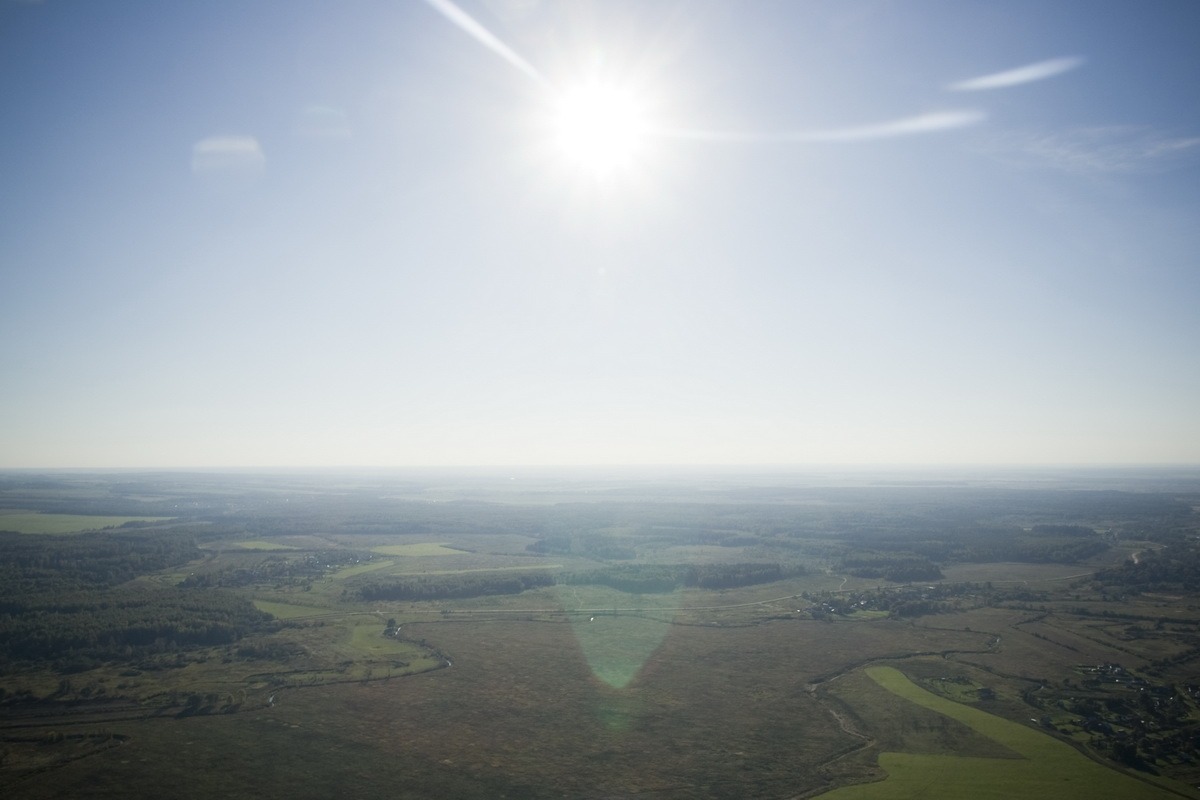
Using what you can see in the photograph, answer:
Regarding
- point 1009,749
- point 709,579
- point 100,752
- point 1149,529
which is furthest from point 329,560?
point 1149,529

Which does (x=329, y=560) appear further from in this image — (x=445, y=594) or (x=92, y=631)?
(x=92, y=631)

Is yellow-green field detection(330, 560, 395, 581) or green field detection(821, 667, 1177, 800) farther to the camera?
yellow-green field detection(330, 560, 395, 581)

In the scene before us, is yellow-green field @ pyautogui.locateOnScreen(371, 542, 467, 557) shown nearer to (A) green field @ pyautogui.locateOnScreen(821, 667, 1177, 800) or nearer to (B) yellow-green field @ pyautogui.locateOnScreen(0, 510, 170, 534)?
(B) yellow-green field @ pyautogui.locateOnScreen(0, 510, 170, 534)

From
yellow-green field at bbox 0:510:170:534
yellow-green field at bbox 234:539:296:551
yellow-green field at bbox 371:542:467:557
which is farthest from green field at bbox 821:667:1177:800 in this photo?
yellow-green field at bbox 0:510:170:534

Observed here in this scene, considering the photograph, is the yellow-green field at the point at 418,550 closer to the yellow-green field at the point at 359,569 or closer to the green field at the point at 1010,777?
the yellow-green field at the point at 359,569

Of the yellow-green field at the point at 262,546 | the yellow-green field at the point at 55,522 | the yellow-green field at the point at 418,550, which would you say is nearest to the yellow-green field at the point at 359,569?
the yellow-green field at the point at 418,550
